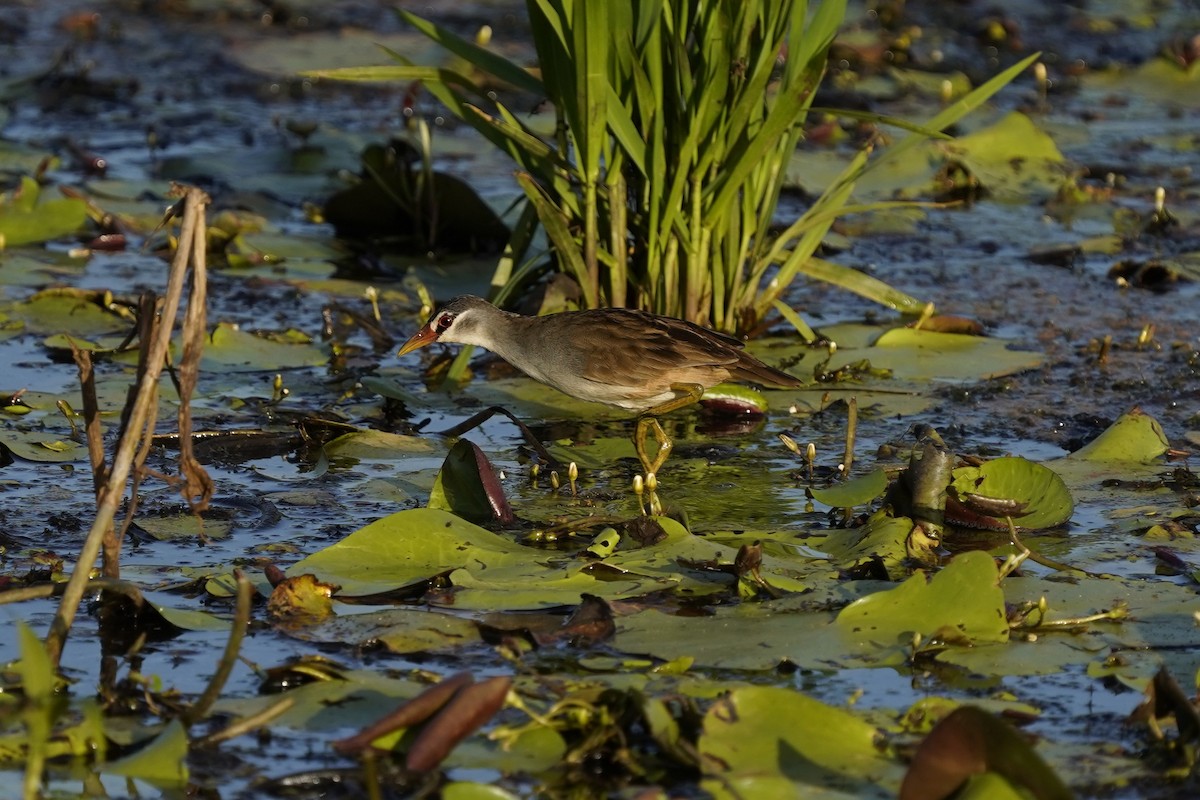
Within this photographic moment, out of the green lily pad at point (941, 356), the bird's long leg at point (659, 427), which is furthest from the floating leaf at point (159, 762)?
the green lily pad at point (941, 356)

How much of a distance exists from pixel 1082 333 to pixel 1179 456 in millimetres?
1746

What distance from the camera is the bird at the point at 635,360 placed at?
554 cm

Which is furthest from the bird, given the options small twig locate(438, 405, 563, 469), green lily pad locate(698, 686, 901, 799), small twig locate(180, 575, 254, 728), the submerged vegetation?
small twig locate(180, 575, 254, 728)

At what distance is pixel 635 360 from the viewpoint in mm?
5523

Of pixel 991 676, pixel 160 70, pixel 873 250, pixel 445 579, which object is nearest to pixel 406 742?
pixel 445 579

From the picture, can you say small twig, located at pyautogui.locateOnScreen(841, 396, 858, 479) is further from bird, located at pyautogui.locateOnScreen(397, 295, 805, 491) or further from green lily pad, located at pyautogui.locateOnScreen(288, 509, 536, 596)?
green lily pad, located at pyautogui.locateOnScreen(288, 509, 536, 596)

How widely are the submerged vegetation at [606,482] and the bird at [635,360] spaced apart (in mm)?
184

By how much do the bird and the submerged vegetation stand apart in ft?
0.60

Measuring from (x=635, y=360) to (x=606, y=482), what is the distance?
44 centimetres

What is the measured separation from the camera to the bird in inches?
218

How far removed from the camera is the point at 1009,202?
8.95 metres

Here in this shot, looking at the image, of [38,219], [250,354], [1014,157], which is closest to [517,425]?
[250,354]

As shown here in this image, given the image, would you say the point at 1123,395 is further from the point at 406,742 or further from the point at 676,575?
the point at 406,742

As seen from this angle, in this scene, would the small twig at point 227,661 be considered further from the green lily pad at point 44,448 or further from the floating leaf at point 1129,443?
the floating leaf at point 1129,443
